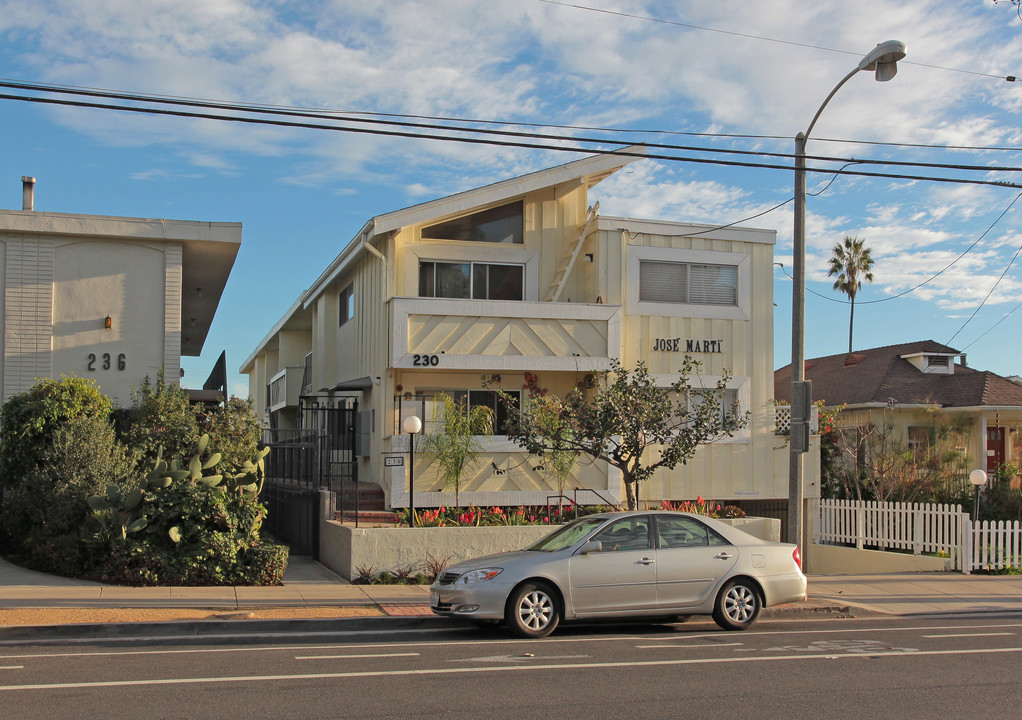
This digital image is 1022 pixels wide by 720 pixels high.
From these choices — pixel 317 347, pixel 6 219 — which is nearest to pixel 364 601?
pixel 6 219

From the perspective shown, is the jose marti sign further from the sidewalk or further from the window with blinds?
the sidewalk

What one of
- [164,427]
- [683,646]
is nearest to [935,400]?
[683,646]

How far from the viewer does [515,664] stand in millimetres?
9039

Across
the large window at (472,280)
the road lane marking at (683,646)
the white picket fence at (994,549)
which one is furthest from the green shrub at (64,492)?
the white picket fence at (994,549)

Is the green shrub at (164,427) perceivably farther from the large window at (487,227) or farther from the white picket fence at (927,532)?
the white picket fence at (927,532)

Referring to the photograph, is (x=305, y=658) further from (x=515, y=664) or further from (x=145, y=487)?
(x=145, y=487)

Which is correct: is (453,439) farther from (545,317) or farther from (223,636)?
(223,636)

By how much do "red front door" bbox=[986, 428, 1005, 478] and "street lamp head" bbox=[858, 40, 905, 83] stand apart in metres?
19.9

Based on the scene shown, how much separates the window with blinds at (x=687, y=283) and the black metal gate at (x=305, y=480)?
7096 mm

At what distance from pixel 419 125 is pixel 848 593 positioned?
387 inches

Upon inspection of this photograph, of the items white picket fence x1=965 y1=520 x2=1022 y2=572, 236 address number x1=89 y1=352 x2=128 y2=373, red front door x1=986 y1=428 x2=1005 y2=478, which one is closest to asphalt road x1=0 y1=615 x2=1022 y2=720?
white picket fence x1=965 y1=520 x2=1022 y2=572

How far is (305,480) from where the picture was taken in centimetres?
1866

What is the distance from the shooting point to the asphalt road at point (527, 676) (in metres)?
7.26

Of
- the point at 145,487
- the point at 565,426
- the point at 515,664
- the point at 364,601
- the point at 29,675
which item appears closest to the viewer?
the point at 29,675
